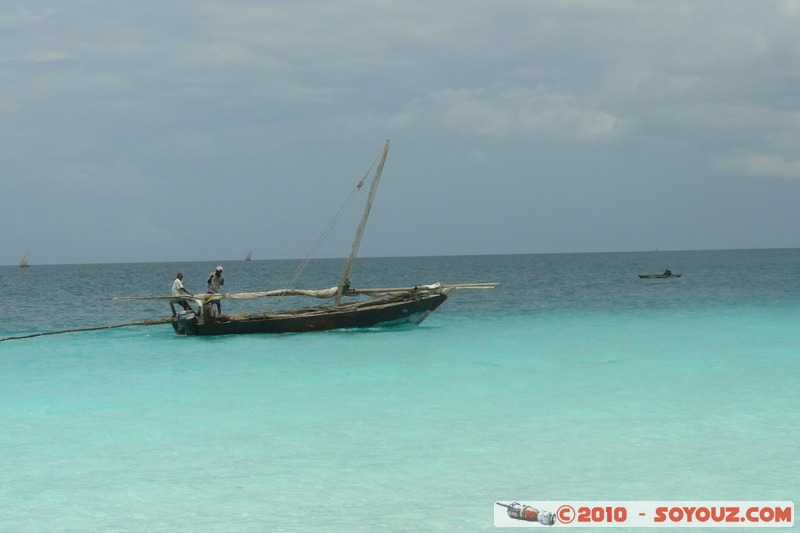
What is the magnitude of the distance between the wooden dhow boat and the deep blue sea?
648 mm

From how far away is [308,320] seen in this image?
25.5 m

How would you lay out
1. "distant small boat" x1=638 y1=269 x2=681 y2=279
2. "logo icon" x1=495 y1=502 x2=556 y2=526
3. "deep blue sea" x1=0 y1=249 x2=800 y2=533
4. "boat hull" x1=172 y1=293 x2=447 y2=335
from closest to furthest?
"logo icon" x1=495 y1=502 x2=556 y2=526, "deep blue sea" x1=0 y1=249 x2=800 y2=533, "boat hull" x1=172 y1=293 x2=447 y2=335, "distant small boat" x1=638 y1=269 x2=681 y2=279

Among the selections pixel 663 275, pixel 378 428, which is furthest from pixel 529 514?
pixel 663 275

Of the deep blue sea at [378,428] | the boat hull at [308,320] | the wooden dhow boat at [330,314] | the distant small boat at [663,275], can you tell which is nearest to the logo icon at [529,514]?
the deep blue sea at [378,428]

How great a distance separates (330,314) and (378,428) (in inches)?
532

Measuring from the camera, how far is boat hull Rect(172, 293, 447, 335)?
2533cm

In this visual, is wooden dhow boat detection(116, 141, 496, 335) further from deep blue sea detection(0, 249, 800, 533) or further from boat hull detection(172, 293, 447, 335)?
deep blue sea detection(0, 249, 800, 533)

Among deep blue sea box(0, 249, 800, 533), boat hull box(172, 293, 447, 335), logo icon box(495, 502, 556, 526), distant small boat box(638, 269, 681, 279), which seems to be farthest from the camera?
distant small boat box(638, 269, 681, 279)

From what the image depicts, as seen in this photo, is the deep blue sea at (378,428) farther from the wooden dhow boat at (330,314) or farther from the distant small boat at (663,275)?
the distant small boat at (663,275)

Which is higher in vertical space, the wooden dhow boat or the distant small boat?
the distant small boat

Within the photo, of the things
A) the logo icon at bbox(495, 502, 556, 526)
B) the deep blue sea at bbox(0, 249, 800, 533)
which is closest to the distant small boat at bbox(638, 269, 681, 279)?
the deep blue sea at bbox(0, 249, 800, 533)

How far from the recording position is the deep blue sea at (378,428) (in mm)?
8539

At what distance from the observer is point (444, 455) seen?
1027 cm

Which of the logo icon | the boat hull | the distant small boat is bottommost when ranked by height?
the logo icon
